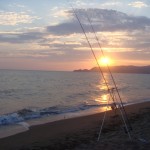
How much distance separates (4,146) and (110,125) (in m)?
4.81

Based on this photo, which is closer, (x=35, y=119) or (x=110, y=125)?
(x=110, y=125)

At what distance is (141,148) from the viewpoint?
891cm

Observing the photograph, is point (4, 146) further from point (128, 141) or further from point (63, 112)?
point (63, 112)

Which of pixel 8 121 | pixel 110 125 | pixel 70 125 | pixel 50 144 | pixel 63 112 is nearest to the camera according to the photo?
pixel 50 144

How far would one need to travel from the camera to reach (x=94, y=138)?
11.0 metres

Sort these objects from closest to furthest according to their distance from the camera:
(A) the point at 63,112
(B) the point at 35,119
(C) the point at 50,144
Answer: (C) the point at 50,144
(B) the point at 35,119
(A) the point at 63,112

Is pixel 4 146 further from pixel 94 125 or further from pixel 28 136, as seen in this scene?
pixel 94 125

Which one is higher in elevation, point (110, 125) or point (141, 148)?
point (110, 125)

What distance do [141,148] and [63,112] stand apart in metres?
12.2

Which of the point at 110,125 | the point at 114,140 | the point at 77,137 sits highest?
the point at 110,125

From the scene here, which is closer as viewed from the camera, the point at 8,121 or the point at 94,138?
the point at 94,138

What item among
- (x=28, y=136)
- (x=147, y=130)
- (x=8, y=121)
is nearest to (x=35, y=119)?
Result: (x=8, y=121)

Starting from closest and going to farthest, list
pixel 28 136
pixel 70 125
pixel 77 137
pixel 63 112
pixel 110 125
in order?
pixel 77 137 → pixel 28 136 → pixel 110 125 → pixel 70 125 → pixel 63 112

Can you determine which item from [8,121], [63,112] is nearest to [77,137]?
[8,121]
